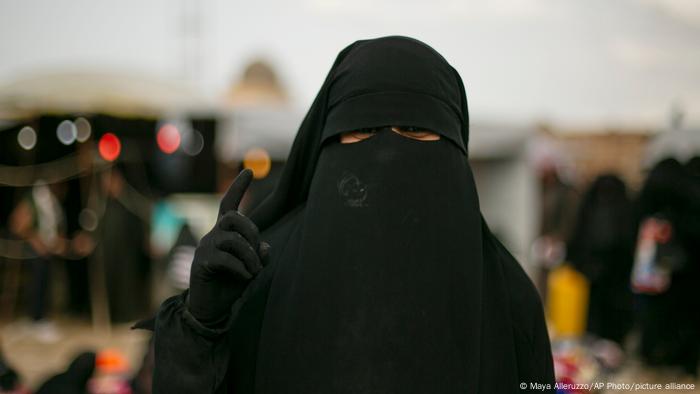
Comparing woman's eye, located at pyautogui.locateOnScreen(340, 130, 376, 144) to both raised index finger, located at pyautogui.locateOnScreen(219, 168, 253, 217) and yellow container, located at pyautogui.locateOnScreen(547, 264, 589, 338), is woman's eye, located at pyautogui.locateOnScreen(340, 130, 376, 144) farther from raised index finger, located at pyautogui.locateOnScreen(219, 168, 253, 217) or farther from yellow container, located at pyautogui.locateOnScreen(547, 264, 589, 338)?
yellow container, located at pyautogui.locateOnScreen(547, 264, 589, 338)

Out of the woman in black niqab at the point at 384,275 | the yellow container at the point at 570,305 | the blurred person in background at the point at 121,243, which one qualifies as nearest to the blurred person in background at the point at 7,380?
the woman in black niqab at the point at 384,275

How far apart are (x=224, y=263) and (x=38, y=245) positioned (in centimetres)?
806

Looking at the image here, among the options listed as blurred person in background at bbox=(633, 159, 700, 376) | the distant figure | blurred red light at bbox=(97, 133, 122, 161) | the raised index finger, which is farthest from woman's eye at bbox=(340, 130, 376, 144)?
blurred red light at bbox=(97, 133, 122, 161)

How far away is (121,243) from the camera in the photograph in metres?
9.59

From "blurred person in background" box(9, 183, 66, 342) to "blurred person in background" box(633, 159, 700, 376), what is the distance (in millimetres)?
6378

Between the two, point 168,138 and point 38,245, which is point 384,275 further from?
point 168,138

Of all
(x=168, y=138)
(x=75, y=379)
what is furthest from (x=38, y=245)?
(x=75, y=379)

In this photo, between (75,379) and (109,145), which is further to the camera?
(109,145)

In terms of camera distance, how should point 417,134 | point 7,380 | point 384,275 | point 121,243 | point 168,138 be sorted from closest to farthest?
point 384,275 < point 417,134 < point 7,380 < point 121,243 < point 168,138

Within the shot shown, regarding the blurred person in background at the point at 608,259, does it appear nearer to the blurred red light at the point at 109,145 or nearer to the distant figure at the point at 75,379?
the blurred red light at the point at 109,145

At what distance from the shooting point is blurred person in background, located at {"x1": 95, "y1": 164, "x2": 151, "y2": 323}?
31.3 feet

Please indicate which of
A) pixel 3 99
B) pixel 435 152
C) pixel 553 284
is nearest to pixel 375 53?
pixel 435 152

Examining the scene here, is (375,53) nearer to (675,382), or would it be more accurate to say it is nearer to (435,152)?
(435,152)

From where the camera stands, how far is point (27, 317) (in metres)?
9.38
